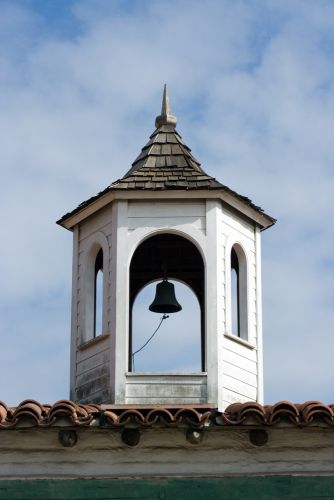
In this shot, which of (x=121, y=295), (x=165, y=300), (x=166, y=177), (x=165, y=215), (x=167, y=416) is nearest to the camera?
(x=167, y=416)

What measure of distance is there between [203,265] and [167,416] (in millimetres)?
3034

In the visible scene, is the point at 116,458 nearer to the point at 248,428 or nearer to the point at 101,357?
the point at 248,428

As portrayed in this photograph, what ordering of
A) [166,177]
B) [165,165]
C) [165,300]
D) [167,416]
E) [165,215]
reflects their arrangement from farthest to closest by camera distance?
[165,300]
[165,165]
[166,177]
[165,215]
[167,416]

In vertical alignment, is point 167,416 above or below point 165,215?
below

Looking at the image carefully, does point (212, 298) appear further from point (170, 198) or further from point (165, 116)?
point (165, 116)

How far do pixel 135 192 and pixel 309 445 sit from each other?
370cm

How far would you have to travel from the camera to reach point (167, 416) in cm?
1195

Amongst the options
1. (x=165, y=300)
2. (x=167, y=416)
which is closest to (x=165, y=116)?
(x=165, y=300)

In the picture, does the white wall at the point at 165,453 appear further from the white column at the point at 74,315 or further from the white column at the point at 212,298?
the white column at the point at 74,315

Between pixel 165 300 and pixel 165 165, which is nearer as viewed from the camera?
pixel 165 165

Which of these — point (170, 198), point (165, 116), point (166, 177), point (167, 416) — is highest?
point (165, 116)

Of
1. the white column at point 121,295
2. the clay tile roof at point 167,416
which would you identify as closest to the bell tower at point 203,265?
the white column at point 121,295

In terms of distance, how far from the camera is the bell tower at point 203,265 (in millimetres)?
13641

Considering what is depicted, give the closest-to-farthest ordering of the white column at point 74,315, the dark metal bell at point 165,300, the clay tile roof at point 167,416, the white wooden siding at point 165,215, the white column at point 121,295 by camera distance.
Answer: the clay tile roof at point 167,416 → the white column at point 121,295 → the white wooden siding at point 165,215 → the white column at point 74,315 → the dark metal bell at point 165,300
